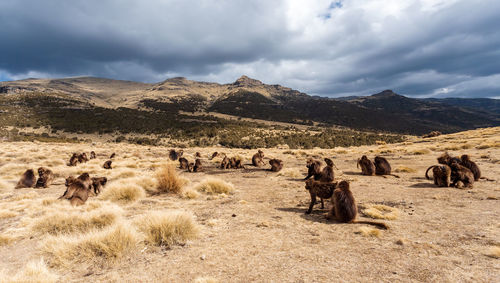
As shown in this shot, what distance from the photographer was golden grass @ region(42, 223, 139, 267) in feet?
12.1

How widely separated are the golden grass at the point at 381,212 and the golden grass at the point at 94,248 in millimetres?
5561

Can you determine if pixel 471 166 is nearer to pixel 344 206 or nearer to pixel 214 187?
pixel 344 206

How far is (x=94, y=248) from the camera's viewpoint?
3893 millimetres

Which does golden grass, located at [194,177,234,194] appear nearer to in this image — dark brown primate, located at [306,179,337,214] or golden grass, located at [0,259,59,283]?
dark brown primate, located at [306,179,337,214]

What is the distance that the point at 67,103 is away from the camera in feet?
246

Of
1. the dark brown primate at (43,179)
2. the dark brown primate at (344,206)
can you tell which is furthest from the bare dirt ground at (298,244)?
the dark brown primate at (43,179)

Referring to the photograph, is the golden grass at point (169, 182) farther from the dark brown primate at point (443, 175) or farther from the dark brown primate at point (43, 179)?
the dark brown primate at point (443, 175)

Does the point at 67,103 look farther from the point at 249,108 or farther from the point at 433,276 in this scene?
the point at 433,276

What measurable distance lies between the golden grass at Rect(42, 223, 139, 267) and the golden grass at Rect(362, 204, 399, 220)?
5561 mm

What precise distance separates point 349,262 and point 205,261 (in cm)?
234

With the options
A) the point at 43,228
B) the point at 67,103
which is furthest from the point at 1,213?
the point at 67,103

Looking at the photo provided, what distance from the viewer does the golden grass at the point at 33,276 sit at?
2959 millimetres

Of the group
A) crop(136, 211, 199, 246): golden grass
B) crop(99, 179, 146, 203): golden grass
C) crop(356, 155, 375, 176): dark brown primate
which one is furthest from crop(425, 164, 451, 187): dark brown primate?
crop(99, 179, 146, 203): golden grass

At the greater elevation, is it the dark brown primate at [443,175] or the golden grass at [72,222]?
the dark brown primate at [443,175]
